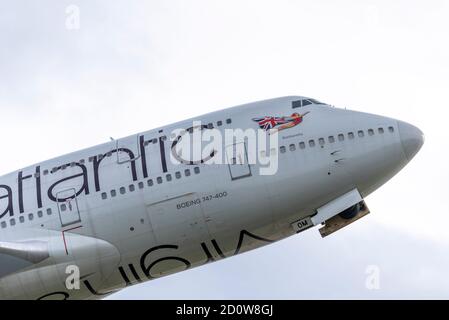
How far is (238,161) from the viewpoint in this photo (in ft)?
126

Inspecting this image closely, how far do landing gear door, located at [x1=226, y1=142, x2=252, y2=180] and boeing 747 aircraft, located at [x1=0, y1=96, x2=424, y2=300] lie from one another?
0.05 meters

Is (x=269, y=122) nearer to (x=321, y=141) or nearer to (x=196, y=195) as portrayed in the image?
(x=321, y=141)

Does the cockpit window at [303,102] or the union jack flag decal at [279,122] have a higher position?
the cockpit window at [303,102]

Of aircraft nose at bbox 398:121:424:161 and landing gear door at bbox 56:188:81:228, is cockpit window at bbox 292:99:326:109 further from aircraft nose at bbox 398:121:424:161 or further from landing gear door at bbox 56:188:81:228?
landing gear door at bbox 56:188:81:228

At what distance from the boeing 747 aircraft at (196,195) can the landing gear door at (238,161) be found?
0.16ft

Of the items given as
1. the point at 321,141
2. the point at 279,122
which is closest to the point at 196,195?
the point at 279,122

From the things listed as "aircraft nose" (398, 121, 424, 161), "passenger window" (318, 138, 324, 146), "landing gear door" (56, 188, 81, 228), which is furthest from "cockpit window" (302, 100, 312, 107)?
"landing gear door" (56, 188, 81, 228)

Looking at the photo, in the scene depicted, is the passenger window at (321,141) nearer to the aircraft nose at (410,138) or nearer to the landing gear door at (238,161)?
the landing gear door at (238,161)

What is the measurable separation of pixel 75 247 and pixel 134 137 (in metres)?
6.40

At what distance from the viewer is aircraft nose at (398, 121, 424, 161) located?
38.3 m

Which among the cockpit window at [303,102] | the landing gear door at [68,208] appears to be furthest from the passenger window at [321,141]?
the landing gear door at [68,208]

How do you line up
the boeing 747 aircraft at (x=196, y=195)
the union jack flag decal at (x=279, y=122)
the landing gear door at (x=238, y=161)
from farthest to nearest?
the union jack flag decal at (x=279, y=122)
the landing gear door at (x=238, y=161)
the boeing 747 aircraft at (x=196, y=195)

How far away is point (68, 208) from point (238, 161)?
887 cm

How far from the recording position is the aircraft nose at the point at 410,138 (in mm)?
38344
